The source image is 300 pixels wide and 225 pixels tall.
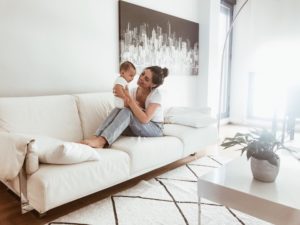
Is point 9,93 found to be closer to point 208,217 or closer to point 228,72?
point 208,217

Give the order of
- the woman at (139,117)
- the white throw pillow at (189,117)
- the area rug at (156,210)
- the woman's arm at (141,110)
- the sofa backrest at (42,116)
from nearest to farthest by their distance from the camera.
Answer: the area rug at (156,210) → the sofa backrest at (42,116) → the woman at (139,117) → the woman's arm at (141,110) → the white throw pillow at (189,117)

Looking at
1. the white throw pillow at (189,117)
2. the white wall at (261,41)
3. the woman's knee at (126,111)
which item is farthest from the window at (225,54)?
the woman's knee at (126,111)

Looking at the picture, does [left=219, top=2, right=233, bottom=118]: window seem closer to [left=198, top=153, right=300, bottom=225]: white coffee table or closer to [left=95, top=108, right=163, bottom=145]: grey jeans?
[left=95, top=108, right=163, bottom=145]: grey jeans

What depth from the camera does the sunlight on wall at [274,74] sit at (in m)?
4.36

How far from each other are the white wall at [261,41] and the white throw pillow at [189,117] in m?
2.12

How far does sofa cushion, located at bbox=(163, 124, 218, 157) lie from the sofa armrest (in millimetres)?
1368

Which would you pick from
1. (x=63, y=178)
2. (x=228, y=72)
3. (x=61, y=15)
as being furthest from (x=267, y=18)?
(x=63, y=178)

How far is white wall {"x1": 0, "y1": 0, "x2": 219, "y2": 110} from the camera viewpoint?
220cm

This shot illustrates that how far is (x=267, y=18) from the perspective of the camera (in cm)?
470

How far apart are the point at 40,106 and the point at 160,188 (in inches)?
45.9

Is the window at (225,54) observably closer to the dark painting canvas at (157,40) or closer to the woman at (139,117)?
the dark painting canvas at (157,40)

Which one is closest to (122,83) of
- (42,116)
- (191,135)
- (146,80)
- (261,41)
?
(146,80)

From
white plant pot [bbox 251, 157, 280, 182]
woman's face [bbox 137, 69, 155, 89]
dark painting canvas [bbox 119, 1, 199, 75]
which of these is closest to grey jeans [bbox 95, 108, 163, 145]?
woman's face [bbox 137, 69, 155, 89]

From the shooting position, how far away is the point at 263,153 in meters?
1.42
